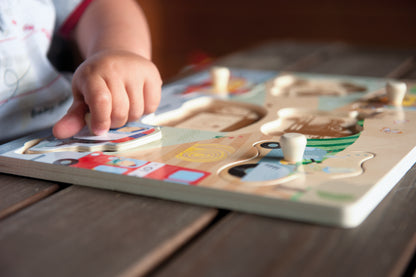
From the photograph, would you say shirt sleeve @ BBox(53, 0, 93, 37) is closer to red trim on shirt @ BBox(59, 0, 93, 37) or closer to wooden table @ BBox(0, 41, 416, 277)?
red trim on shirt @ BBox(59, 0, 93, 37)

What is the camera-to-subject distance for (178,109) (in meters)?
0.60

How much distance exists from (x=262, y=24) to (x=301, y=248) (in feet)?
6.34

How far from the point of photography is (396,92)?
23.1 inches

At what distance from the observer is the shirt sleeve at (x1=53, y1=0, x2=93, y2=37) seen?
67 cm

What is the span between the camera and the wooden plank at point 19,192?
366 millimetres

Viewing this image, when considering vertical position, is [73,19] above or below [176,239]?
above

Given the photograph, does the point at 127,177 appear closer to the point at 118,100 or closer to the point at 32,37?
the point at 118,100

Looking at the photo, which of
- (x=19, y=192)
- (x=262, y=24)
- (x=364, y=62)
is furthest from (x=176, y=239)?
(x=262, y=24)

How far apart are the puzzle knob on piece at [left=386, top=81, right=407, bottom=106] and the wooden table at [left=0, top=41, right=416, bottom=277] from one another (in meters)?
0.21

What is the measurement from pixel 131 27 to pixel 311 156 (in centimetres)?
31

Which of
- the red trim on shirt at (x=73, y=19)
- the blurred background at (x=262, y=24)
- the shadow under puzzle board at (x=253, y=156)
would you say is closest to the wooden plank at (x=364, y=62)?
the shadow under puzzle board at (x=253, y=156)

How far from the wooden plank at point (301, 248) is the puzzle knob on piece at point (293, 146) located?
0.25 feet

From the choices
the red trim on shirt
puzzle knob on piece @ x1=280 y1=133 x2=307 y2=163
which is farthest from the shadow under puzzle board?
the red trim on shirt

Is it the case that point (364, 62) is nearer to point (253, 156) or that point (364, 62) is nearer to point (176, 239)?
point (253, 156)
